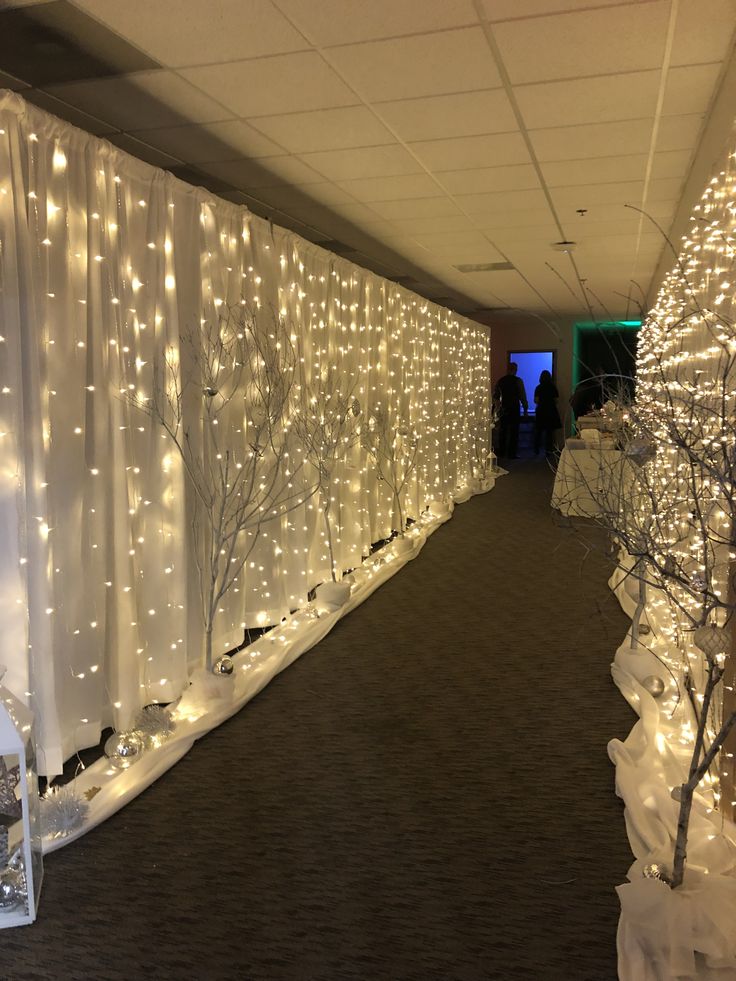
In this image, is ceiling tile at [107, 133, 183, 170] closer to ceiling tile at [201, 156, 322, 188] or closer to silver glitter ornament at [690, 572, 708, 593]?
ceiling tile at [201, 156, 322, 188]

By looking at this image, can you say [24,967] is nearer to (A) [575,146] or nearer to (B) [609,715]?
(B) [609,715]

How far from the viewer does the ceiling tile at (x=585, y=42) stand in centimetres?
265

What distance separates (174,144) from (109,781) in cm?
295

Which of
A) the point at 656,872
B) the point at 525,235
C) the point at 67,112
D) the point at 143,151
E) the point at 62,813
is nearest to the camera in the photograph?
the point at 656,872

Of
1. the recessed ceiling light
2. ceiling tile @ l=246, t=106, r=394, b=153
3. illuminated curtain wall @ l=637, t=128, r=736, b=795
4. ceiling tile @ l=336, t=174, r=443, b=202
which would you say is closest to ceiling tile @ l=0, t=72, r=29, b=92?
ceiling tile @ l=246, t=106, r=394, b=153

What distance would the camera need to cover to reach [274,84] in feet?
10.5

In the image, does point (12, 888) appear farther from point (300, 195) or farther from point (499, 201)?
point (499, 201)

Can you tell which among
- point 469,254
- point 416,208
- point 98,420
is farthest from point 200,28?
Answer: point 469,254

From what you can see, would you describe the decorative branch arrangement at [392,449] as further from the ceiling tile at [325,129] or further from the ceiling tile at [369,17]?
the ceiling tile at [369,17]

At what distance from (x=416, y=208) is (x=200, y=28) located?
114 inches

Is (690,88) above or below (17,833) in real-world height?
above

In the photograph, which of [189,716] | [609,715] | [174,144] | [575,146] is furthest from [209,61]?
[609,715]

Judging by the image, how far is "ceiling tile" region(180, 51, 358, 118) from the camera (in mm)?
2998

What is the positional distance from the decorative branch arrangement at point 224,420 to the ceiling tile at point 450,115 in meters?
1.20
